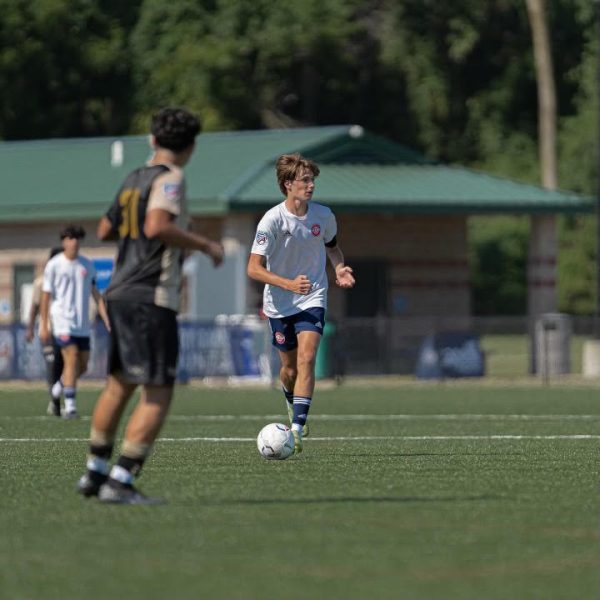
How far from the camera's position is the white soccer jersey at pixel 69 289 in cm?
2172

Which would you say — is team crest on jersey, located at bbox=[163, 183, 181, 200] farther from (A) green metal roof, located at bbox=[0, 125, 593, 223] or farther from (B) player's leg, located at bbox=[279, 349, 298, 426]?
(A) green metal roof, located at bbox=[0, 125, 593, 223]

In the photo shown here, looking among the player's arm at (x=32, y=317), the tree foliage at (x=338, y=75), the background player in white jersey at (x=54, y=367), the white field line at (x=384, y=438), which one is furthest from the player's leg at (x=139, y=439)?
the tree foliage at (x=338, y=75)

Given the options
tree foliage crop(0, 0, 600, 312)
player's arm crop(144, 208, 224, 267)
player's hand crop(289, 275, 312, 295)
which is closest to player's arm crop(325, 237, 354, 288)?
player's hand crop(289, 275, 312, 295)

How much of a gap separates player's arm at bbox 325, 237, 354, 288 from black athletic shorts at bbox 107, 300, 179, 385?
4309mm

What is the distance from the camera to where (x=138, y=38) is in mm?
64500

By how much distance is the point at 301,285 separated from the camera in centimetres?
1392

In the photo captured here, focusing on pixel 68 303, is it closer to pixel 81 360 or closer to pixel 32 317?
pixel 81 360

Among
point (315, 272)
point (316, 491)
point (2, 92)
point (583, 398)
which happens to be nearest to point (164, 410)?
point (316, 491)

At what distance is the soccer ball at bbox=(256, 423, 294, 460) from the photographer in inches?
530

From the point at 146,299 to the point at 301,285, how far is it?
3886 mm

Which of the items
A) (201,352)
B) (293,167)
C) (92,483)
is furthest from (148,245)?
(201,352)

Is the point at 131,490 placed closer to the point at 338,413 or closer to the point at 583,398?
the point at 338,413

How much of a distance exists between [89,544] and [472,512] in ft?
7.22

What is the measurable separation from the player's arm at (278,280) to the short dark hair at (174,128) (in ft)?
12.5
